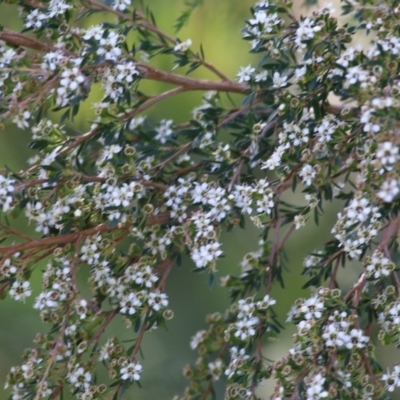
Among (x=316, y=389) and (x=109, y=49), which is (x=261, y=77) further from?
(x=316, y=389)

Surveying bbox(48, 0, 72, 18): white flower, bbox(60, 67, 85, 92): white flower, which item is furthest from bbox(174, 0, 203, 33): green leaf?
bbox(60, 67, 85, 92): white flower

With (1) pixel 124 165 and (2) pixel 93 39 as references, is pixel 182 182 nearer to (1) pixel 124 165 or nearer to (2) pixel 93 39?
(1) pixel 124 165

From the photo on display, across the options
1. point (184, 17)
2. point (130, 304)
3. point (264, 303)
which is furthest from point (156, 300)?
point (184, 17)

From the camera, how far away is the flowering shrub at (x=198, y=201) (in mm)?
900

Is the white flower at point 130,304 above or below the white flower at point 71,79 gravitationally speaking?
below

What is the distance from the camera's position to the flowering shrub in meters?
0.90

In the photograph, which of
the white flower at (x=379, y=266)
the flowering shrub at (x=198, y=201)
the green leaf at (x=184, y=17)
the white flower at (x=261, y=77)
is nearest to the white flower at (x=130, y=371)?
the flowering shrub at (x=198, y=201)

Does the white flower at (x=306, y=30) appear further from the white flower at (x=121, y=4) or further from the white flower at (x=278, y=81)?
the white flower at (x=121, y=4)

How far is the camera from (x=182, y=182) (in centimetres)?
102

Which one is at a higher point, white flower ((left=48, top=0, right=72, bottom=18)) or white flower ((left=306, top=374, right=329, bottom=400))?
white flower ((left=48, top=0, right=72, bottom=18))

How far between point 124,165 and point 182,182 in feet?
0.31

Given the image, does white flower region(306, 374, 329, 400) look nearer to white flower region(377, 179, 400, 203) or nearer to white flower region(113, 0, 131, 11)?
white flower region(377, 179, 400, 203)

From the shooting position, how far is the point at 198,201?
97 cm

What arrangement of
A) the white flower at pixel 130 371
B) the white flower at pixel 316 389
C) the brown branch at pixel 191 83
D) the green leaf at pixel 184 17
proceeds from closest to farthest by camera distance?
the white flower at pixel 316 389, the white flower at pixel 130 371, the brown branch at pixel 191 83, the green leaf at pixel 184 17
